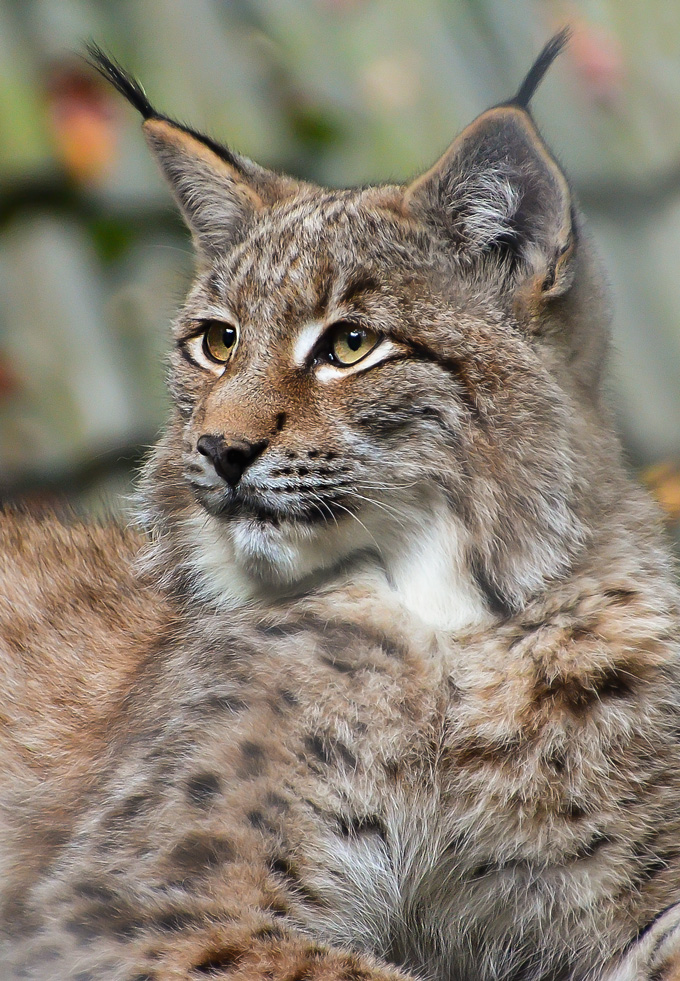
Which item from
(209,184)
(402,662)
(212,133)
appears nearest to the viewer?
(402,662)

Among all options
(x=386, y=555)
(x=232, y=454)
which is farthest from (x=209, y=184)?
(x=386, y=555)

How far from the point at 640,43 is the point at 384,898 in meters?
2.75

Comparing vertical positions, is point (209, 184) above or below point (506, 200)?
above

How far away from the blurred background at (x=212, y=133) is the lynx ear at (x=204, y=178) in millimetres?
621

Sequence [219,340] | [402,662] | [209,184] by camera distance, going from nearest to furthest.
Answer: [402,662] → [219,340] → [209,184]

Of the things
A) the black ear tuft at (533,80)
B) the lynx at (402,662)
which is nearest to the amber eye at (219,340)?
Answer: the lynx at (402,662)

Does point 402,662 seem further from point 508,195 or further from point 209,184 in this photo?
point 209,184

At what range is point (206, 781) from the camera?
2189 mm

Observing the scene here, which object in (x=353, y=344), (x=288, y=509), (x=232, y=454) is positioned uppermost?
(x=353, y=344)

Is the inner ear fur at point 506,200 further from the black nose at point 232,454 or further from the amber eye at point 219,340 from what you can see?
the black nose at point 232,454

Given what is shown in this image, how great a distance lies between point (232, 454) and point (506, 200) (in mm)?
780

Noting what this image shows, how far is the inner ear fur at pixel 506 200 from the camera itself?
7.49 ft

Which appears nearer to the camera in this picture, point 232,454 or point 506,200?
point 232,454

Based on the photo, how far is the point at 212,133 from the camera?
12.9 ft
